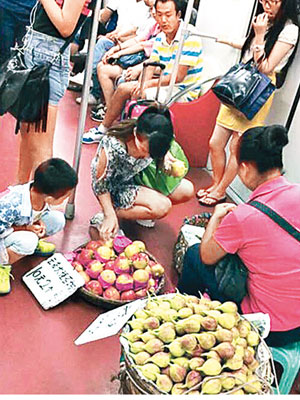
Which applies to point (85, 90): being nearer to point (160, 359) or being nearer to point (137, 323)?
point (137, 323)

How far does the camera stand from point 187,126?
12.3ft

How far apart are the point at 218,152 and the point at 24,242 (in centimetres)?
155

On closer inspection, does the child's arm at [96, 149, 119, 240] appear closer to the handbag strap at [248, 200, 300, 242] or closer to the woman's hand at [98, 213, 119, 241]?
the woman's hand at [98, 213, 119, 241]

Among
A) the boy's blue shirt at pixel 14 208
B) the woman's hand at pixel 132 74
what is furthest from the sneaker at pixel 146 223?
the woman's hand at pixel 132 74

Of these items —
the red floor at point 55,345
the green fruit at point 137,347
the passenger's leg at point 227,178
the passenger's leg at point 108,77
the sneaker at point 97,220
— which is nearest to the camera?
the green fruit at point 137,347

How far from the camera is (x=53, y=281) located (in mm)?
2273

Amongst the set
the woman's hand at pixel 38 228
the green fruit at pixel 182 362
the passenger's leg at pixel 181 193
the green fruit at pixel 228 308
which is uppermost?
the green fruit at pixel 228 308

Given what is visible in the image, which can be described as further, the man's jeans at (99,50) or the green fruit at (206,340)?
the man's jeans at (99,50)

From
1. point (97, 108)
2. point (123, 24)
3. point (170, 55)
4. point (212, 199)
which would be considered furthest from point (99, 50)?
point (212, 199)

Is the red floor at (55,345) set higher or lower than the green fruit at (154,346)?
lower

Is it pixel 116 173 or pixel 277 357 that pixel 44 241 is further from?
pixel 277 357

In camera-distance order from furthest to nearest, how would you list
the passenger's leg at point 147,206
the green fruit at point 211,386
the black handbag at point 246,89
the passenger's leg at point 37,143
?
the black handbag at point 246,89 < the passenger's leg at point 147,206 < the passenger's leg at point 37,143 < the green fruit at point 211,386

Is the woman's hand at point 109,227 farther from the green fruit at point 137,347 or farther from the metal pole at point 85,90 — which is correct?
the green fruit at point 137,347

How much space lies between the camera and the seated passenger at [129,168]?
7.75 feet
